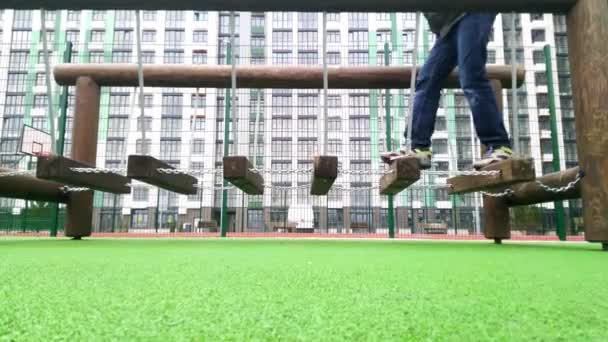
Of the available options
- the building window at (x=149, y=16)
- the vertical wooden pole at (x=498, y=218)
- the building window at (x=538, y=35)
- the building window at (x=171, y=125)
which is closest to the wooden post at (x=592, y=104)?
the vertical wooden pole at (x=498, y=218)

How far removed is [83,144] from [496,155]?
3.12 metres

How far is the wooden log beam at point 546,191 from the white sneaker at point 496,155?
542mm

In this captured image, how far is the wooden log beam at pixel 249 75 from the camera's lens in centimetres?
347

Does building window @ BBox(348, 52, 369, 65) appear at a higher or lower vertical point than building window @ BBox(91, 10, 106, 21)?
lower

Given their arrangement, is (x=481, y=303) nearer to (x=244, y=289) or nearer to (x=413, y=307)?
(x=413, y=307)

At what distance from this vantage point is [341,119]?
62.4ft

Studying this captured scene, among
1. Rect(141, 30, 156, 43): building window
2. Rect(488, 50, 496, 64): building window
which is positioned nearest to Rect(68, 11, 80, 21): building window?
Rect(141, 30, 156, 43): building window

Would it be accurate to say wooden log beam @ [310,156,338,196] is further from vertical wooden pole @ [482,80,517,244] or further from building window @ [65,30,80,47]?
building window @ [65,30,80,47]

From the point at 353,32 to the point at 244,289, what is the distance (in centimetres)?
2540

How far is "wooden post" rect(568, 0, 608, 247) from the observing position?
1957 millimetres

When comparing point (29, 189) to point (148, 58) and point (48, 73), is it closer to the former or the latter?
point (48, 73)

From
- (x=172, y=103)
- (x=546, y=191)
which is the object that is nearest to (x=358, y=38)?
(x=172, y=103)

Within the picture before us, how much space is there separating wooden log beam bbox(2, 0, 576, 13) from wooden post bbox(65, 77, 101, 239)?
1.69m

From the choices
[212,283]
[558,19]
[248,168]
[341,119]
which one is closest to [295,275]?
[212,283]
